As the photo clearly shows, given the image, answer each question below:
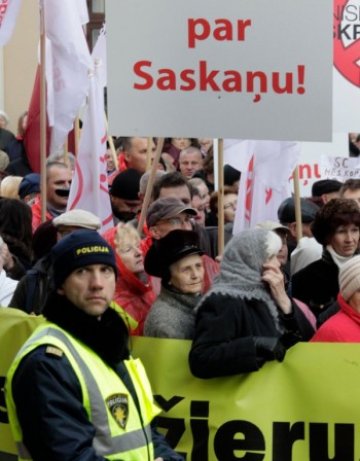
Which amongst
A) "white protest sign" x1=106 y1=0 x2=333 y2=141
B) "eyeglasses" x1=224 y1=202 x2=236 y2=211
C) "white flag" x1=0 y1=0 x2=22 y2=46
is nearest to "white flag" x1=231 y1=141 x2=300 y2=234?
"eyeglasses" x1=224 y1=202 x2=236 y2=211

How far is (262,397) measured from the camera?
248 inches

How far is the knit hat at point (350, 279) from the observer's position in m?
6.63

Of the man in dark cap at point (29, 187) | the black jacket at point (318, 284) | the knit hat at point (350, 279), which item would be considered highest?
the man in dark cap at point (29, 187)

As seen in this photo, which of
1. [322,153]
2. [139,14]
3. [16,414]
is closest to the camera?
[16,414]

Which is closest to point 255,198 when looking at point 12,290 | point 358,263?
point 12,290

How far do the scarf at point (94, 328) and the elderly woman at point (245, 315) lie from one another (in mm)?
1045

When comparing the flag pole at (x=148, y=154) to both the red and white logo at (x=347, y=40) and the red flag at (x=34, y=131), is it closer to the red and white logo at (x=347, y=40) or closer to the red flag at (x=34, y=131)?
the red flag at (x=34, y=131)

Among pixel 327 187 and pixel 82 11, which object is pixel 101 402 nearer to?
pixel 82 11

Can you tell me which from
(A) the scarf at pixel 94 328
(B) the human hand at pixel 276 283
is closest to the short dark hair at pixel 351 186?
(B) the human hand at pixel 276 283

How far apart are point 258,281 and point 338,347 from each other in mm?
433

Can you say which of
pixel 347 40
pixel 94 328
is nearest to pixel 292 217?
pixel 347 40

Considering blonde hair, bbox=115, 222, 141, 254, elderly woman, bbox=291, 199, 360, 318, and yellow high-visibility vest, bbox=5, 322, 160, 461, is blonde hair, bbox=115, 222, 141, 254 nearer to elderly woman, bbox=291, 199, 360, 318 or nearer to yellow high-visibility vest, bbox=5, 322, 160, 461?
elderly woman, bbox=291, 199, 360, 318

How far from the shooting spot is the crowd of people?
494cm

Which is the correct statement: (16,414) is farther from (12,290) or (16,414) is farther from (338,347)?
(12,290)
